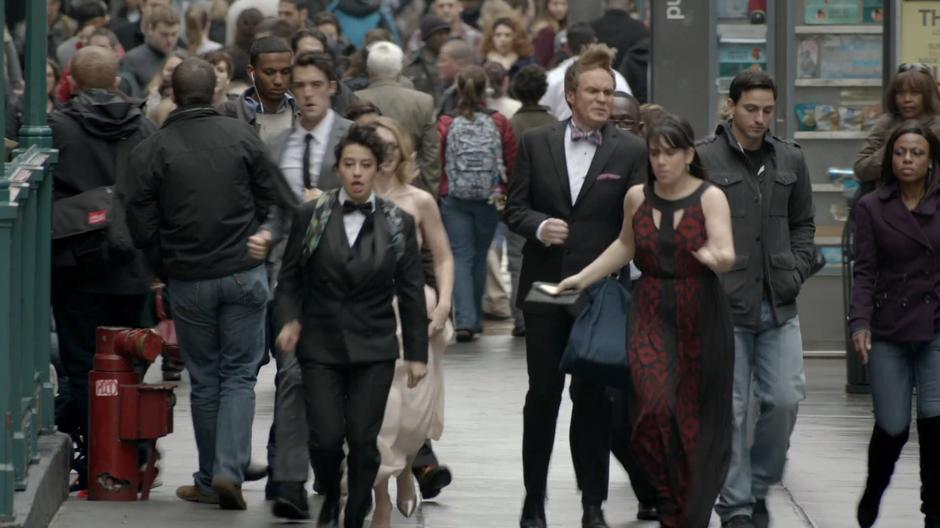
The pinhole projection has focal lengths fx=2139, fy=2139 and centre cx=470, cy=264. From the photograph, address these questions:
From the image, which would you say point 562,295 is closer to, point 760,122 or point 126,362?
point 760,122

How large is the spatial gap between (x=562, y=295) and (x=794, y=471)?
8.76ft

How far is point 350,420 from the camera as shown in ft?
27.0

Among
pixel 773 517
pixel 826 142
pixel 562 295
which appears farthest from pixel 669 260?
pixel 826 142

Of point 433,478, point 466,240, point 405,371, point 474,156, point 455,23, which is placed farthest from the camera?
point 455,23

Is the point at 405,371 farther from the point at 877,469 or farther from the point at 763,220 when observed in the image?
the point at 877,469

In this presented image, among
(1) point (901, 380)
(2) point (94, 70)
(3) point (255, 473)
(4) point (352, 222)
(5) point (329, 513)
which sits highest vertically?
(2) point (94, 70)

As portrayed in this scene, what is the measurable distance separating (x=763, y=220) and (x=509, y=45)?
36.6ft

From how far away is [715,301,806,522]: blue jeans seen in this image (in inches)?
347

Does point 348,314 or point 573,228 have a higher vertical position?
point 573,228

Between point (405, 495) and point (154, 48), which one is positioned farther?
point (154, 48)

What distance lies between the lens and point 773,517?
9.39m

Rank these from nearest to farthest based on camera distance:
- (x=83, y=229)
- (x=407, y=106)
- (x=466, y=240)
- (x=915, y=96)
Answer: (x=83, y=229) < (x=915, y=96) < (x=407, y=106) < (x=466, y=240)

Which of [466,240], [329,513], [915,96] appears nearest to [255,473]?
[329,513]

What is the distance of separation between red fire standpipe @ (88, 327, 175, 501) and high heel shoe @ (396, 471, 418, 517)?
1139 millimetres
